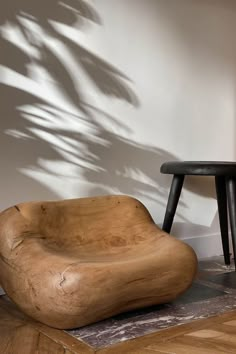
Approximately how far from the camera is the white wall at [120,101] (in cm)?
160

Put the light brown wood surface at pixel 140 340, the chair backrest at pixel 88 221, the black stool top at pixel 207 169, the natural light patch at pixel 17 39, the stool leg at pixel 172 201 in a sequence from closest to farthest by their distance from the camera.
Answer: the light brown wood surface at pixel 140 340 < the chair backrest at pixel 88 221 < the natural light patch at pixel 17 39 < the black stool top at pixel 207 169 < the stool leg at pixel 172 201

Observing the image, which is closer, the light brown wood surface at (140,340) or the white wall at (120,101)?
the light brown wood surface at (140,340)

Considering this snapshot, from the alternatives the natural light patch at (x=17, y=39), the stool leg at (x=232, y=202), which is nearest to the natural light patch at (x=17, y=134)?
the natural light patch at (x=17, y=39)

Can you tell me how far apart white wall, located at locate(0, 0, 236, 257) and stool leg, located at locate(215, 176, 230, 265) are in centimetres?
13

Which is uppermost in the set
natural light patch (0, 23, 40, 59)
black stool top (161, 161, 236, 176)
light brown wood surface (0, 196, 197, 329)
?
natural light patch (0, 23, 40, 59)

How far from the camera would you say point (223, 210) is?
1932 millimetres

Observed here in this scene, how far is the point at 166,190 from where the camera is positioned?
1.98 m

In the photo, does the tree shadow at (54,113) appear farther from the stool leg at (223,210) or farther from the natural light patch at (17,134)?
the stool leg at (223,210)

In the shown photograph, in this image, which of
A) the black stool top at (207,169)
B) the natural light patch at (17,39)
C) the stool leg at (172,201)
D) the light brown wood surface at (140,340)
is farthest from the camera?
the stool leg at (172,201)

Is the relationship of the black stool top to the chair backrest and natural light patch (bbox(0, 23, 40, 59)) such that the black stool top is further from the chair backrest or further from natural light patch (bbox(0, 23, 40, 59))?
natural light patch (bbox(0, 23, 40, 59))

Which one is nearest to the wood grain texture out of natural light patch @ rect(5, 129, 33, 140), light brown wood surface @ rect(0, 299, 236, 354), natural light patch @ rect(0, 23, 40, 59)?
light brown wood surface @ rect(0, 299, 236, 354)

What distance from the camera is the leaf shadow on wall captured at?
5.17 ft

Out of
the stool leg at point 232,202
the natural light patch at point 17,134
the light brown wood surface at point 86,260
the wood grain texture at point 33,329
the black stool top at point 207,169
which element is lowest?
the wood grain texture at point 33,329

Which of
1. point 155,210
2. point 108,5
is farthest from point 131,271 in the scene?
point 108,5
